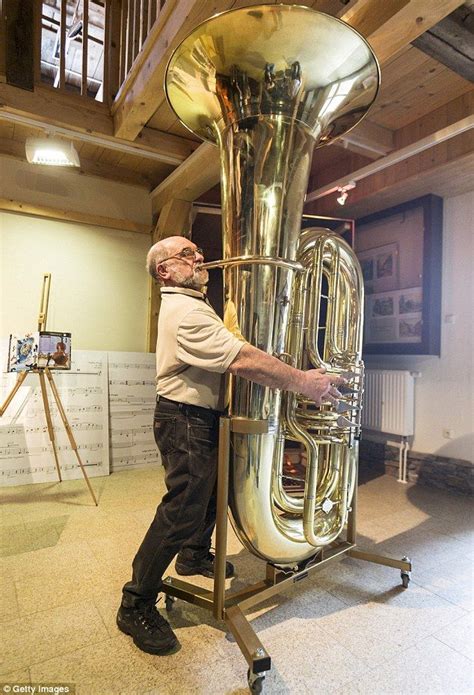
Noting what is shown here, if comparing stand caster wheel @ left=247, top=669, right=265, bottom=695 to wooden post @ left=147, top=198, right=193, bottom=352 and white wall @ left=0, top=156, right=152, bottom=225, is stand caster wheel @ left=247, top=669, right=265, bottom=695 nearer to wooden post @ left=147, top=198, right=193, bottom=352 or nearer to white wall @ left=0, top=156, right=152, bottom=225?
wooden post @ left=147, top=198, right=193, bottom=352

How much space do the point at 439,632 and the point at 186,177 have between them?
3.15 meters

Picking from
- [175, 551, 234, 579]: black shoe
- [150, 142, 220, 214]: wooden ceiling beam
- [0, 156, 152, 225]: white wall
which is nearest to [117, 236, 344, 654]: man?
[175, 551, 234, 579]: black shoe

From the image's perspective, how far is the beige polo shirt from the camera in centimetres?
125

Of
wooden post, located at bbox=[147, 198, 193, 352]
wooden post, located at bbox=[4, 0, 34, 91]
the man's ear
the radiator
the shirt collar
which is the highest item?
wooden post, located at bbox=[4, 0, 34, 91]

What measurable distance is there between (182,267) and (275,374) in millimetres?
527

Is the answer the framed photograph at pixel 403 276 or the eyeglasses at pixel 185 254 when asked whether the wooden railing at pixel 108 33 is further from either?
the framed photograph at pixel 403 276

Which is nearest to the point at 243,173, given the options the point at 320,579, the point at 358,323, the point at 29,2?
the point at 358,323

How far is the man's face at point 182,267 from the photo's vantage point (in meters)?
1.47

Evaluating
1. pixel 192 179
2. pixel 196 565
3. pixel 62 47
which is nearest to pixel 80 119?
pixel 62 47

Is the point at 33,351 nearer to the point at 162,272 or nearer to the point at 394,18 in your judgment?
the point at 162,272

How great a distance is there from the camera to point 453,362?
10.9ft

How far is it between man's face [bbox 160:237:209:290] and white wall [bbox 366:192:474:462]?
8.63 ft

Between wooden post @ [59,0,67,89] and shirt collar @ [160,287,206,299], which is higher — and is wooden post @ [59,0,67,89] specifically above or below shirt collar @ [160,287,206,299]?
above

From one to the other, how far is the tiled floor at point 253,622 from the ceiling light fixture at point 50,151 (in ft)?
7.69
